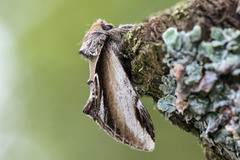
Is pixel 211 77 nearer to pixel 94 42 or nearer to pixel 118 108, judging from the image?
pixel 118 108

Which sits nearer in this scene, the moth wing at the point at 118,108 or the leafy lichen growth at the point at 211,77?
the leafy lichen growth at the point at 211,77

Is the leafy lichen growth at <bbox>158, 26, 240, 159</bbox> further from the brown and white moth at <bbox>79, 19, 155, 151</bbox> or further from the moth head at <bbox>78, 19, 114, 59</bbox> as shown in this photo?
the moth head at <bbox>78, 19, 114, 59</bbox>

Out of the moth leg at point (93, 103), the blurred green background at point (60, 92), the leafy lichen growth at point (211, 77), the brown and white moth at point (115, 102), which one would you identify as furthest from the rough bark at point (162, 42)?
the blurred green background at point (60, 92)

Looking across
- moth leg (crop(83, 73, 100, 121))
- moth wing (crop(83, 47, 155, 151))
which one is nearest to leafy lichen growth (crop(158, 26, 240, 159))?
moth wing (crop(83, 47, 155, 151))

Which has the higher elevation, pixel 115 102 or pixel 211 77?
pixel 115 102

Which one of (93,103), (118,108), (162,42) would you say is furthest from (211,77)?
(93,103)

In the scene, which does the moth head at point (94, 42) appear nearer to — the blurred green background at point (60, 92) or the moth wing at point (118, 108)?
the moth wing at point (118, 108)

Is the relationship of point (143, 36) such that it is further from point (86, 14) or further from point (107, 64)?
point (86, 14)
